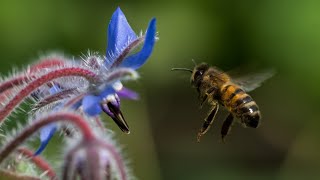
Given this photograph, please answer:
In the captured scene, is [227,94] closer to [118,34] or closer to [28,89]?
[118,34]

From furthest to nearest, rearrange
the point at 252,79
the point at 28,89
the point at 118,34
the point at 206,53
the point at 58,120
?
1. the point at 206,53
2. the point at 252,79
3. the point at 118,34
4. the point at 28,89
5. the point at 58,120

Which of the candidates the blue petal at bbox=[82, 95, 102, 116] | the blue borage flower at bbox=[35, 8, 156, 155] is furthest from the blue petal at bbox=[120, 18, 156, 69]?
the blue petal at bbox=[82, 95, 102, 116]

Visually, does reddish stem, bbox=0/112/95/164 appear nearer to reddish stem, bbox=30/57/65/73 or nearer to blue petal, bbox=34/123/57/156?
blue petal, bbox=34/123/57/156

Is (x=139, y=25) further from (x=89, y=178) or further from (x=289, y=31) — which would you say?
(x=89, y=178)

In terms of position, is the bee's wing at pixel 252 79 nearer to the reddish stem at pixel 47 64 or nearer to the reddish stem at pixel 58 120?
the reddish stem at pixel 47 64

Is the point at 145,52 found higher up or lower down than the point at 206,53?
lower down

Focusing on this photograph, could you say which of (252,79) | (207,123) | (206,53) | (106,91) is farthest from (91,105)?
(206,53)

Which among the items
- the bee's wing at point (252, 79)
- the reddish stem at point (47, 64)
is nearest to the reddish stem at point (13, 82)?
the reddish stem at point (47, 64)
